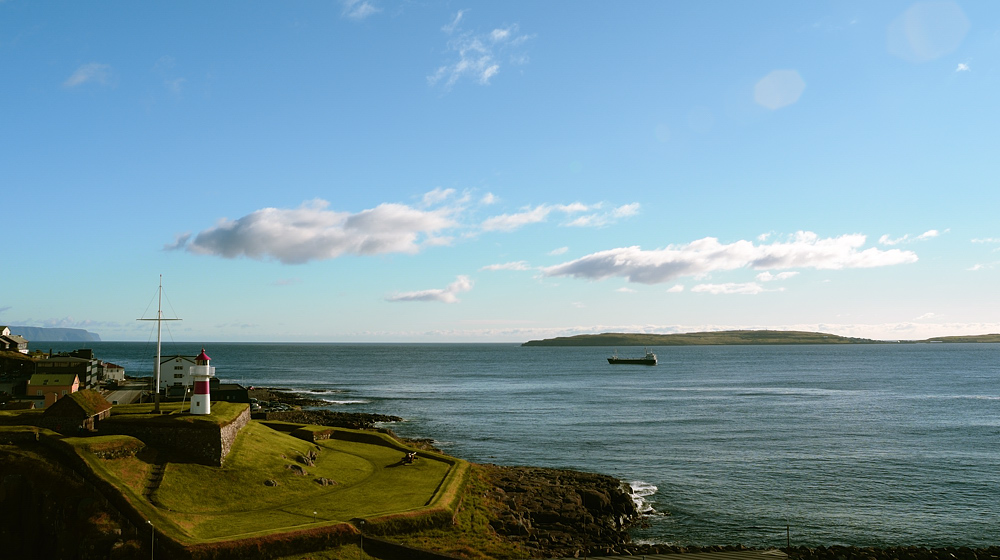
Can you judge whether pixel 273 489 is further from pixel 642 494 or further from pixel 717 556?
pixel 642 494

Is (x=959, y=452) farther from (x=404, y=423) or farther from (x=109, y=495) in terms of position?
(x=109, y=495)

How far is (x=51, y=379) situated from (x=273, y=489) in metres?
57.9

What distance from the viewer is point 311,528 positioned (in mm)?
33188

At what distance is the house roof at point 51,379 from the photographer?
78.2m

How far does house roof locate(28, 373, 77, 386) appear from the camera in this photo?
257 ft

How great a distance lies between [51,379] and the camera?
78875 mm

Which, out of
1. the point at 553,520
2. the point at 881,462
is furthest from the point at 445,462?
the point at 881,462

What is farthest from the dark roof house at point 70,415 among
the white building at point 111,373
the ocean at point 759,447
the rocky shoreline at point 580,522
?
the white building at point 111,373

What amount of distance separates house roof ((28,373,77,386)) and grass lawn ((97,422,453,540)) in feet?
148

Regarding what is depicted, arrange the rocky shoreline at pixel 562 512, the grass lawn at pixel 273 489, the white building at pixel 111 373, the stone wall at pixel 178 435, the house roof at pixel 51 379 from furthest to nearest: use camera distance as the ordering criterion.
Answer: the white building at pixel 111 373 < the house roof at pixel 51 379 < the stone wall at pixel 178 435 < the rocky shoreline at pixel 562 512 < the grass lawn at pixel 273 489

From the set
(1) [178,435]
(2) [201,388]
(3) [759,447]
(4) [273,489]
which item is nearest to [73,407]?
(1) [178,435]

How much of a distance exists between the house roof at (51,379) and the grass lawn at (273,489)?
1772 inches

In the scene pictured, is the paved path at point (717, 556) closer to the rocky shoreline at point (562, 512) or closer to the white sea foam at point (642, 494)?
the rocky shoreline at point (562, 512)

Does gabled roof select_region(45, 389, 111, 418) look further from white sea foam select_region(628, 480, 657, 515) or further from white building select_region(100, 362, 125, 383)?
white building select_region(100, 362, 125, 383)
